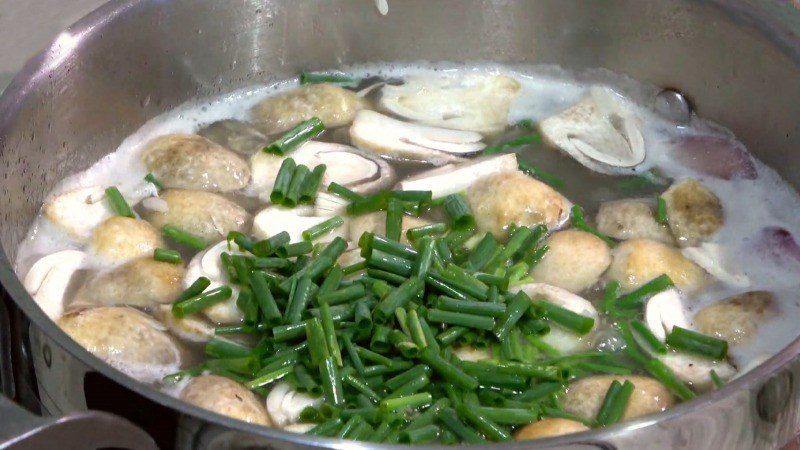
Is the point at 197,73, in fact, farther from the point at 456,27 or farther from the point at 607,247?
the point at 607,247

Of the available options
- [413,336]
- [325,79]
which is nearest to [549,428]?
[413,336]

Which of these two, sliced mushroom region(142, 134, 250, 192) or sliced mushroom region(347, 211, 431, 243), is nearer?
sliced mushroom region(347, 211, 431, 243)

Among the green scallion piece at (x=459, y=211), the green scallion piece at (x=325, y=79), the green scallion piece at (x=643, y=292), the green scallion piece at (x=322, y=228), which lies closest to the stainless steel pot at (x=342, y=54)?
the green scallion piece at (x=325, y=79)

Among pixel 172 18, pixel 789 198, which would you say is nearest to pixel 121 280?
pixel 172 18

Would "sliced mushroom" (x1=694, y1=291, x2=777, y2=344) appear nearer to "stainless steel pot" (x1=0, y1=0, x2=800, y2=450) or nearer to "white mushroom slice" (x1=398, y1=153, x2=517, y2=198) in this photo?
"stainless steel pot" (x1=0, y1=0, x2=800, y2=450)

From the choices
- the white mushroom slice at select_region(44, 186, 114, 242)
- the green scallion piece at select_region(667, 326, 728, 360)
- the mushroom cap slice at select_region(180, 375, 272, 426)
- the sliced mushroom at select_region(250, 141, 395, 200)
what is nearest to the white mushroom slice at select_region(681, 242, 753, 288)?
the green scallion piece at select_region(667, 326, 728, 360)

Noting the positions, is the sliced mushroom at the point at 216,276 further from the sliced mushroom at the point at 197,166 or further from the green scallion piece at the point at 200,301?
the sliced mushroom at the point at 197,166

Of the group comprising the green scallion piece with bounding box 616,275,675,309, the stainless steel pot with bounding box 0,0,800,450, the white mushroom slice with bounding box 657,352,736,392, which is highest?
the stainless steel pot with bounding box 0,0,800,450
